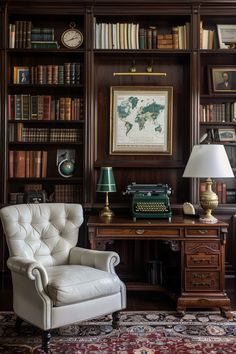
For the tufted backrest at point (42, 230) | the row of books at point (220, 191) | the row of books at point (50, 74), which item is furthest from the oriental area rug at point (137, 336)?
the row of books at point (50, 74)

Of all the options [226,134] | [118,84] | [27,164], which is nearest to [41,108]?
[27,164]

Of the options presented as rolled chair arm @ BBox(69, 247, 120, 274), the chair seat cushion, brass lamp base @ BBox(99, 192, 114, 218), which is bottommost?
the chair seat cushion

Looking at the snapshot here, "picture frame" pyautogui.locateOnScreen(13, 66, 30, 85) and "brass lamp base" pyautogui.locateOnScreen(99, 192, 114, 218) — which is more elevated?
"picture frame" pyautogui.locateOnScreen(13, 66, 30, 85)

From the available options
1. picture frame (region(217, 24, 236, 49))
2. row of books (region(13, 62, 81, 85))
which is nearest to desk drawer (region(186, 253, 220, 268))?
row of books (region(13, 62, 81, 85))

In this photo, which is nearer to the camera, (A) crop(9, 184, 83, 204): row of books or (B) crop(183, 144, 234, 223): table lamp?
(B) crop(183, 144, 234, 223): table lamp

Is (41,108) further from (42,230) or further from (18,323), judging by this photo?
(18,323)

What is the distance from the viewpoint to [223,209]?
4426mm

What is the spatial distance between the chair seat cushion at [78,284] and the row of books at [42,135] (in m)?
1.64

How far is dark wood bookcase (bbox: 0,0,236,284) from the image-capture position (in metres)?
4.34

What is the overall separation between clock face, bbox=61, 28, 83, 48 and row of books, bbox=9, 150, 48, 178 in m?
1.18

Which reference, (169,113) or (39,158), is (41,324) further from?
(169,113)

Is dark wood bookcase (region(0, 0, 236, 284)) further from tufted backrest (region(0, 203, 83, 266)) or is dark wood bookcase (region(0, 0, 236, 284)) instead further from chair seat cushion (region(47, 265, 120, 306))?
chair seat cushion (region(47, 265, 120, 306))

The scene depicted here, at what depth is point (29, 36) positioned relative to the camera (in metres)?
4.37

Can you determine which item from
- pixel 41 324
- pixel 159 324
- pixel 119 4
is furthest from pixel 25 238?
pixel 119 4
